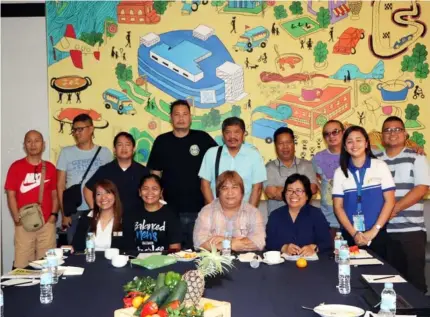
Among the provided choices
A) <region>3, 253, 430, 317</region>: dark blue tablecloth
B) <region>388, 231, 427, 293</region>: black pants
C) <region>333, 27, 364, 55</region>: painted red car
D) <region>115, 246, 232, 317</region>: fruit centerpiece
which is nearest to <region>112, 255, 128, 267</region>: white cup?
<region>3, 253, 430, 317</region>: dark blue tablecloth

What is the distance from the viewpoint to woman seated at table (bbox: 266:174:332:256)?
3.90 meters

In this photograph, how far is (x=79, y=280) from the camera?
3.10 meters

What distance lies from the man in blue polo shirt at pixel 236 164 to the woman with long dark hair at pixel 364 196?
835mm

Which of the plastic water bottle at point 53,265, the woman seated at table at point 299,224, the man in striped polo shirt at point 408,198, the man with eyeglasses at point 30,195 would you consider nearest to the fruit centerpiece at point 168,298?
the plastic water bottle at point 53,265

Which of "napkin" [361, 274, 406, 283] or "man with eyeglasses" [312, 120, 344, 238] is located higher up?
"man with eyeglasses" [312, 120, 344, 238]

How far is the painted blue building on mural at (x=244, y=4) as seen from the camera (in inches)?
218

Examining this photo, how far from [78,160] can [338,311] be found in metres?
3.22

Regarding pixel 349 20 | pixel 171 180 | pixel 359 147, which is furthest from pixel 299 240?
pixel 349 20

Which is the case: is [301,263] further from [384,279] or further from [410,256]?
[410,256]

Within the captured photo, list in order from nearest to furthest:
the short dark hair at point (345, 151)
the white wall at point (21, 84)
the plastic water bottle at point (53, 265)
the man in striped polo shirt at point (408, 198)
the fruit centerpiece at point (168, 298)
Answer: the fruit centerpiece at point (168, 298) → the plastic water bottle at point (53, 265) → the short dark hair at point (345, 151) → the man in striped polo shirt at point (408, 198) → the white wall at point (21, 84)

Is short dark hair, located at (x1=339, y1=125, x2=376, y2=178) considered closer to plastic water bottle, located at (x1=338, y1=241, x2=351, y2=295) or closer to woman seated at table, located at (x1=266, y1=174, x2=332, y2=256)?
woman seated at table, located at (x1=266, y1=174, x2=332, y2=256)

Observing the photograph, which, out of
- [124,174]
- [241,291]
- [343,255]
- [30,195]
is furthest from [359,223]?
Result: [30,195]

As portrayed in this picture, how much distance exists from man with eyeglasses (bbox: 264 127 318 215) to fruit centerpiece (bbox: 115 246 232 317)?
2332 mm

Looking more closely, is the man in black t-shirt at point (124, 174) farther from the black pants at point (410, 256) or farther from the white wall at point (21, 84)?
the black pants at point (410, 256)
